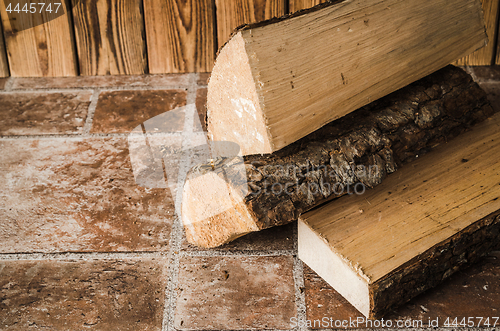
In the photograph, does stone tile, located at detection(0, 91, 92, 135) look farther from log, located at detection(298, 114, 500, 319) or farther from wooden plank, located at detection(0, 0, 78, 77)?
log, located at detection(298, 114, 500, 319)

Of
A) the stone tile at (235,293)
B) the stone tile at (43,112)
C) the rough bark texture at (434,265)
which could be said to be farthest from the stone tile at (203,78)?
the rough bark texture at (434,265)

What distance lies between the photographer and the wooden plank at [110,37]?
255 centimetres

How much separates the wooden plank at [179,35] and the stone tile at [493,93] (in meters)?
1.42

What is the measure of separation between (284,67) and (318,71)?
0.41ft

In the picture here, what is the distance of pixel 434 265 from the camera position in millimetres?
1456

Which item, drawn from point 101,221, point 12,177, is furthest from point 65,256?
point 12,177

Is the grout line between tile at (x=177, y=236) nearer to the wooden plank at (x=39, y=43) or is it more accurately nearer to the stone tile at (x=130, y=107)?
the stone tile at (x=130, y=107)

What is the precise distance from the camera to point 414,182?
165 cm

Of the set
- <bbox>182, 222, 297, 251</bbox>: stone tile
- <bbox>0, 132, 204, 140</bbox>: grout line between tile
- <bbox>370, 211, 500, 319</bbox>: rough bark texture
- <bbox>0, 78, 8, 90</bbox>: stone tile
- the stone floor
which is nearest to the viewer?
<bbox>370, 211, 500, 319</bbox>: rough bark texture

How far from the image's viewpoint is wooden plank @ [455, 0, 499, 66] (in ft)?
8.22

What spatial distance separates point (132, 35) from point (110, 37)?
0.12 metres

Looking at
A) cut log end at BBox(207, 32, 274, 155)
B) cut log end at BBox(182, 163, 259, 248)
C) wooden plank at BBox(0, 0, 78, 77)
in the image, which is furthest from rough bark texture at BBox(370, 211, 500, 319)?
wooden plank at BBox(0, 0, 78, 77)

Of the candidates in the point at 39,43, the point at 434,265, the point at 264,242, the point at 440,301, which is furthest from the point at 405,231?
the point at 39,43

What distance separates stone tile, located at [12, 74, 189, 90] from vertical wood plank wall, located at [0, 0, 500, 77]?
40mm
